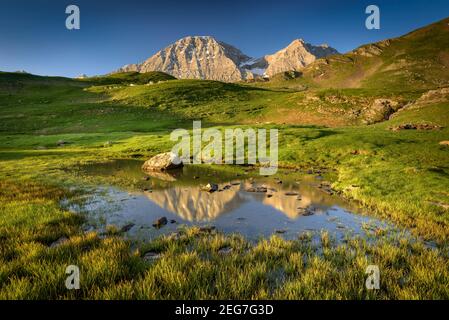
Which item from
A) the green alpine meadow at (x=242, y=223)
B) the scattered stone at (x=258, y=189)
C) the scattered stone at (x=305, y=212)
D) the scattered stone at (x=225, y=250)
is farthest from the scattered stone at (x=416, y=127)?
the scattered stone at (x=225, y=250)

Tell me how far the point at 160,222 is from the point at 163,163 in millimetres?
21748

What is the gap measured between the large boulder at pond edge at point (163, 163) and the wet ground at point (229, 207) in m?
5.59

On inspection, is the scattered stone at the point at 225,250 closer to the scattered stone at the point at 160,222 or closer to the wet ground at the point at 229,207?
the wet ground at the point at 229,207

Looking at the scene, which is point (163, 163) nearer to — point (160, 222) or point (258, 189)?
point (258, 189)

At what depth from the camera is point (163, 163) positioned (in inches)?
1453

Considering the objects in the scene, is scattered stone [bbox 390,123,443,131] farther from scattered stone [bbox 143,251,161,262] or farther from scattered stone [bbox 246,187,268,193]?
scattered stone [bbox 143,251,161,262]

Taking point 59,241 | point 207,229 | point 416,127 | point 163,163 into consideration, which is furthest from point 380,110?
point 59,241

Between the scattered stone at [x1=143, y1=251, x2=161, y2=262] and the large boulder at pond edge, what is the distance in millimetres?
25163

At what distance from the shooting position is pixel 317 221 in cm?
1656

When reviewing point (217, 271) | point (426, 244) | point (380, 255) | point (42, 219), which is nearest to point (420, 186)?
point (426, 244)

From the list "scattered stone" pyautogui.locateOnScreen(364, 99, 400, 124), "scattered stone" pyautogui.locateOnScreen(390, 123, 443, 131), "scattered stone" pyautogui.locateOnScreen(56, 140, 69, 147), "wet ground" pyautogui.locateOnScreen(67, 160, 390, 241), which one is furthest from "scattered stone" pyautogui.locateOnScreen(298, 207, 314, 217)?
"scattered stone" pyautogui.locateOnScreen(56, 140, 69, 147)

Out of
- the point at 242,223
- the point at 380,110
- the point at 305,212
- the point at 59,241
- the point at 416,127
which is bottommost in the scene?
the point at 242,223

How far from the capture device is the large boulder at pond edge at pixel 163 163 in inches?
1443
